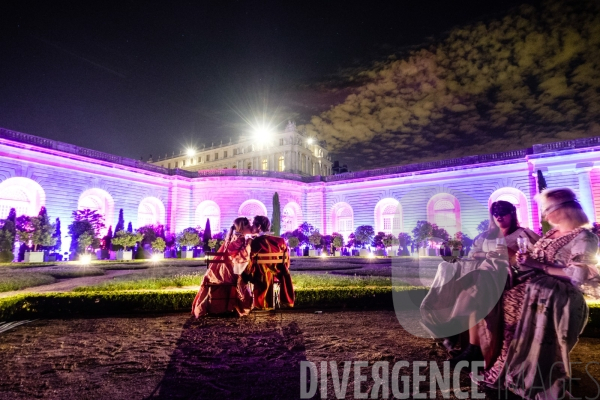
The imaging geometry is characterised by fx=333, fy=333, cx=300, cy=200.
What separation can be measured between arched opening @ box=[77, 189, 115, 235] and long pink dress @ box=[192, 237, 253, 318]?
21.9m

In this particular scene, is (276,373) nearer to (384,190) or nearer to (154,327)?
(154,327)

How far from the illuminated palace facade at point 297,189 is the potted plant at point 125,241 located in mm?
3535

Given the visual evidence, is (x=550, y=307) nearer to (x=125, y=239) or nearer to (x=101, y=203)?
(x=125, y=239)

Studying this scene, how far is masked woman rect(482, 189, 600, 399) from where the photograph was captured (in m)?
2.45

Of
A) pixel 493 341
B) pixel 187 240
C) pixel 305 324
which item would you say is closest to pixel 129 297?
pixel 305 324

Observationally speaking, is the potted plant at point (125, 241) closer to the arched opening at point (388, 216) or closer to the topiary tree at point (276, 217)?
the topiary tree at point (276, 217)

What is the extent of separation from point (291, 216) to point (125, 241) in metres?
14.7

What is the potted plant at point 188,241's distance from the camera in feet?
76.6

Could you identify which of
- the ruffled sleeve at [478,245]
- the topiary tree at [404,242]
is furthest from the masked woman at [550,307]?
the topiary tree at [404,242]

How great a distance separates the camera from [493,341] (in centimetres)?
290

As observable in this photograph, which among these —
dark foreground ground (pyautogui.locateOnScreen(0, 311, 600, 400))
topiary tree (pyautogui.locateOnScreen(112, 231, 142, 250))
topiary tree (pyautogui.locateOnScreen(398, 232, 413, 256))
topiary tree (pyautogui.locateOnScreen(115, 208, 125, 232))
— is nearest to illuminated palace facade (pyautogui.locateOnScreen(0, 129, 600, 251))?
topiary tree (pyautogui.locateOnScreen(115, 208, 125, 232))

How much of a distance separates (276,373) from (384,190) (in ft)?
88.1

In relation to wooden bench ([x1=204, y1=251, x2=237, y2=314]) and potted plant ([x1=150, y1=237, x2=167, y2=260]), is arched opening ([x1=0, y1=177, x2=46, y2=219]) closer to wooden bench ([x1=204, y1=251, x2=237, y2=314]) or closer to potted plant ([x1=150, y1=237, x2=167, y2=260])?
potted plant ([x1=150, y1=237, x2=167, y2=260])

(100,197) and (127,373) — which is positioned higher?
(100,197)
